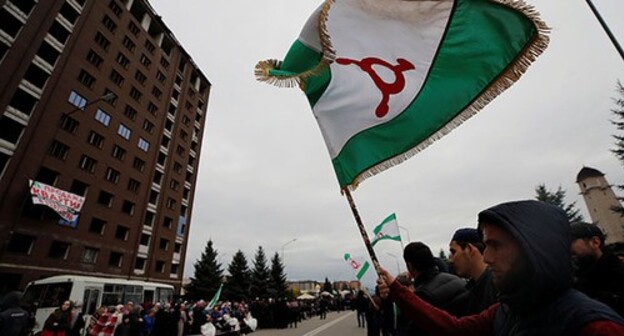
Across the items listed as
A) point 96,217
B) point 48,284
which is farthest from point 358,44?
point 96,217

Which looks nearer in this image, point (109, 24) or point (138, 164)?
point (109, 24)

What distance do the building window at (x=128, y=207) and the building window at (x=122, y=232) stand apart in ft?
5.88

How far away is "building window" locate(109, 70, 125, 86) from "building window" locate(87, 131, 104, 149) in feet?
22.1

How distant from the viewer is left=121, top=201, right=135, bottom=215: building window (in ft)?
114

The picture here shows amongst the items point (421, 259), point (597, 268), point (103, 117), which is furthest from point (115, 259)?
point (597, 268)

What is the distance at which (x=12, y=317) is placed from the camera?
5434 mm

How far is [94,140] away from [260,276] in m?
27.7

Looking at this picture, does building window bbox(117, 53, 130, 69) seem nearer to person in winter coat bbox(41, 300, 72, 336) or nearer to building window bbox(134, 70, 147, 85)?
building window bbox(134, 70, 147, 85)

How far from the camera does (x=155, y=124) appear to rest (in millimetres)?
41000

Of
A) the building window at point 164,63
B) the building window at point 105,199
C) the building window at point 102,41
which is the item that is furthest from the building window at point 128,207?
the building window at point 164,63

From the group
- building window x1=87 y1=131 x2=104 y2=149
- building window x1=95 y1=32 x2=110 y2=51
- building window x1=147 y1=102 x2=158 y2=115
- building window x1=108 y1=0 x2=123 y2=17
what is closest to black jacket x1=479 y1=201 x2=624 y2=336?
building window x1=87 y1=131 x2=104 y2=149

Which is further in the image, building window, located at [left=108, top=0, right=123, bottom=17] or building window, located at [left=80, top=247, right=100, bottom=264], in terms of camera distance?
building window, located at [left=108, top=0, right=123, bottom=17]

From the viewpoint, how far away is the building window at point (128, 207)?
34812mm

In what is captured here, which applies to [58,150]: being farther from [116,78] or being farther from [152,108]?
[152,108]
